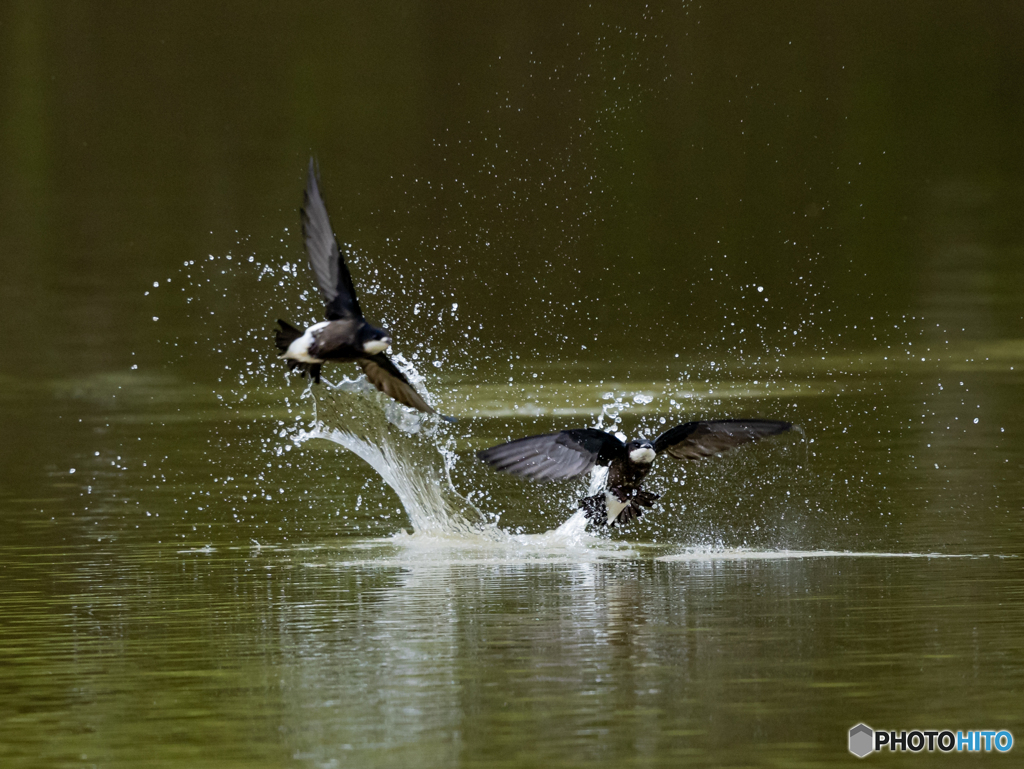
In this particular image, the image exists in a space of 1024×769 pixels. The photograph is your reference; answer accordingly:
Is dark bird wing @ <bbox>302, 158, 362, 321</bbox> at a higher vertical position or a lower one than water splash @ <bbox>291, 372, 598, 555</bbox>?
higher

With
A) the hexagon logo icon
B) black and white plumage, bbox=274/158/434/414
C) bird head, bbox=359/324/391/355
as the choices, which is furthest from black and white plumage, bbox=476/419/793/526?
the hexagon logo icon

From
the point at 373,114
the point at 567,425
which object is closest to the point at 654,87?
the point at 373,114

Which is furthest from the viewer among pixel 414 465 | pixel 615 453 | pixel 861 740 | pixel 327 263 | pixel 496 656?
pixel 414 465

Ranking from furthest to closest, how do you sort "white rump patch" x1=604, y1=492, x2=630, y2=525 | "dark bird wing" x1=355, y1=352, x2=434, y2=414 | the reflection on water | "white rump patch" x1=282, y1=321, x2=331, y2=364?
"white rump patch" x1=604, y1=492, x2=630, y2=525
"dark bird wing" x1=355, y1=352, x2=434, y2=414
"white rump patch" x1=282, y1=321, x2=331, y2=364
the reflection on water

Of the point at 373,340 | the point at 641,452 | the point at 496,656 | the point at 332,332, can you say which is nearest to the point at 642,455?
the point at 641,452

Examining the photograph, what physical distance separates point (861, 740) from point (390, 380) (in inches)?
176

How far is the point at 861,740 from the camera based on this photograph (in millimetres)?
6504

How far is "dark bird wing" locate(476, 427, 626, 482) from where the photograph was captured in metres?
10.1

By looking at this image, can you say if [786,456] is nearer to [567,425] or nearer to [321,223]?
[567,425]

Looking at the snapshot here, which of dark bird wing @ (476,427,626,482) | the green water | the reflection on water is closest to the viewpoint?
the reflection on water

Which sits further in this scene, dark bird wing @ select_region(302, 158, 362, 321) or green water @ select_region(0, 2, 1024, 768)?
dark bird wing @ select_region(302, 158, 362, 321)

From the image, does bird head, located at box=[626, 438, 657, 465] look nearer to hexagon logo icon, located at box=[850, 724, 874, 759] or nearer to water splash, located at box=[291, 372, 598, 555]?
water splash, located at box=[291, 372, 598, 555]

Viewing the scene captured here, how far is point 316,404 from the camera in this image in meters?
12.1

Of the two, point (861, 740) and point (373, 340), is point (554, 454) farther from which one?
point (861, 740)
